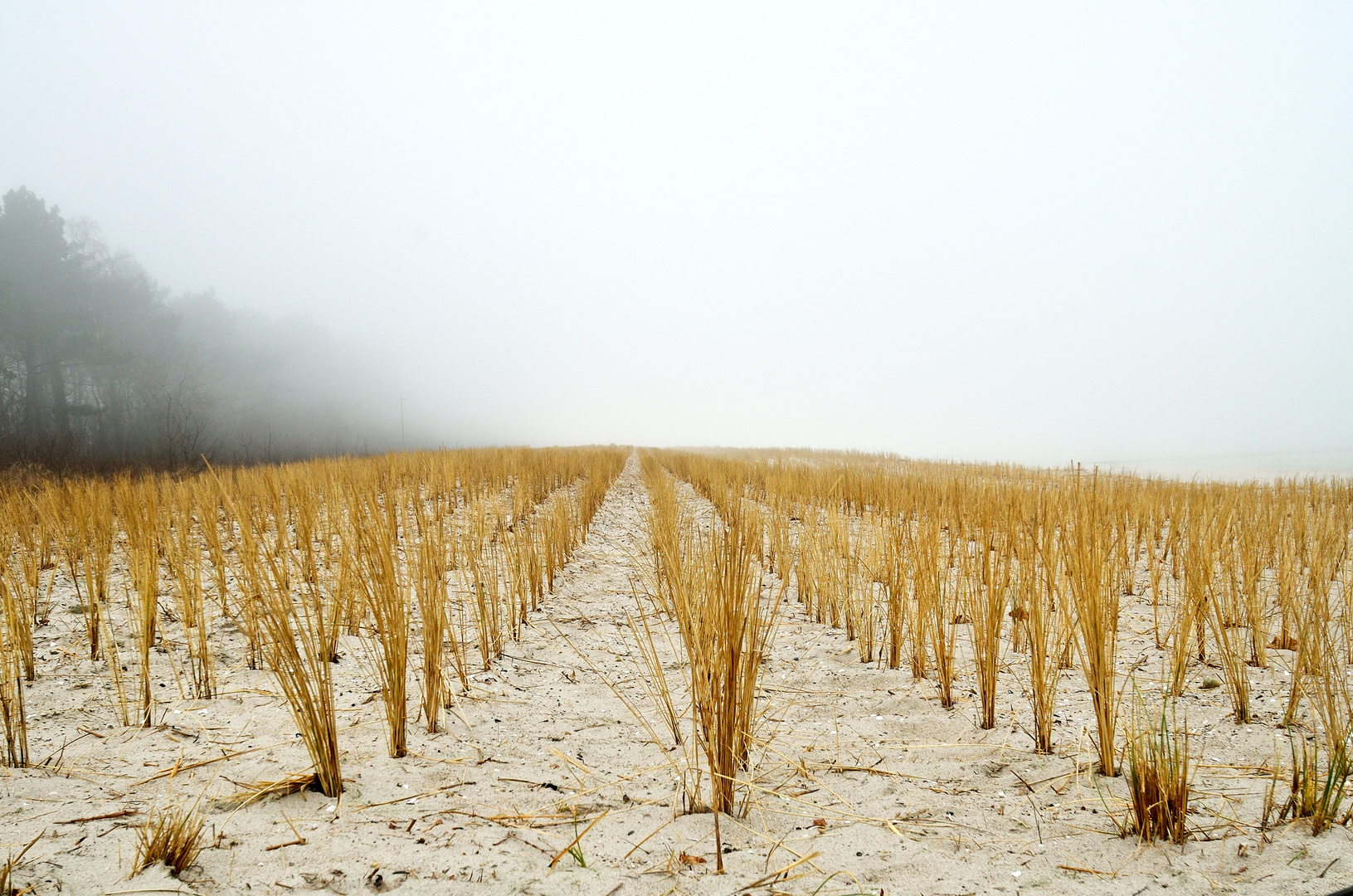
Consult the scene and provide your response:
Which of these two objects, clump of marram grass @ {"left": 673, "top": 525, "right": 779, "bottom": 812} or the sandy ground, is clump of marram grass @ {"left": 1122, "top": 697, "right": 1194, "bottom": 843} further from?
clump of marram grass @ {"left": 673, "top": 525, "right": 779, "bottom": 812}

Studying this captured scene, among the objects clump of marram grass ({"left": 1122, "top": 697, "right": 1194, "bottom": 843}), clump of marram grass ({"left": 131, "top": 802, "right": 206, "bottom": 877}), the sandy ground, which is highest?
clump of marram grass ({"left": 1122, "top": 697, "right": 1194, "bottom": 843})

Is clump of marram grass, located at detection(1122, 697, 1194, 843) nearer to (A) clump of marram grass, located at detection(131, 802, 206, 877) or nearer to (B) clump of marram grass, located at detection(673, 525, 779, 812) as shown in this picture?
(B) clump of marram grass, located at detection(673, 525, 779, 812)

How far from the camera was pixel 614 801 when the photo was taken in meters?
1.30

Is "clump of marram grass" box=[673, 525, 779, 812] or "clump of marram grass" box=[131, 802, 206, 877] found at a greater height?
"clump of marram grass" box=[673, 525, 779, 812]

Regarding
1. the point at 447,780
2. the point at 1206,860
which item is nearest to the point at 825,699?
the point at 1206,860

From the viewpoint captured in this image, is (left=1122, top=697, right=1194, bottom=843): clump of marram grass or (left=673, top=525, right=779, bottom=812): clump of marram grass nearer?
(left=1122, top=697, right=1194, bottom=843): clump of marram grass

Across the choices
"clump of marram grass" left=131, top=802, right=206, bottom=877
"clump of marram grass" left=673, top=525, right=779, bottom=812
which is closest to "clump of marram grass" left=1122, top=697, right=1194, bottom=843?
"clump of marram grass" left=673, top=525, right=779, bottom=812

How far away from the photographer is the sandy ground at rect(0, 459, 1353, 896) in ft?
3.34

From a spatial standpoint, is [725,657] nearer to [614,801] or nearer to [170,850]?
[614,801]

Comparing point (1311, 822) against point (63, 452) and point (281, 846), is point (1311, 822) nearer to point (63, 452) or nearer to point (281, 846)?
point (281, 846)

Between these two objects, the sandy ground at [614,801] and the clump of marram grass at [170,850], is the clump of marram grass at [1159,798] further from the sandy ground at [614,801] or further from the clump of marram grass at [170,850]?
the clump of marram grass at [170,850]

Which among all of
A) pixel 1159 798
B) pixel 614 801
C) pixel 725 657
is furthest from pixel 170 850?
pixel 1159 798

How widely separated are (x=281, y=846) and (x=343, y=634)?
1.52m

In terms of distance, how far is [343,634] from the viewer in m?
2.45
